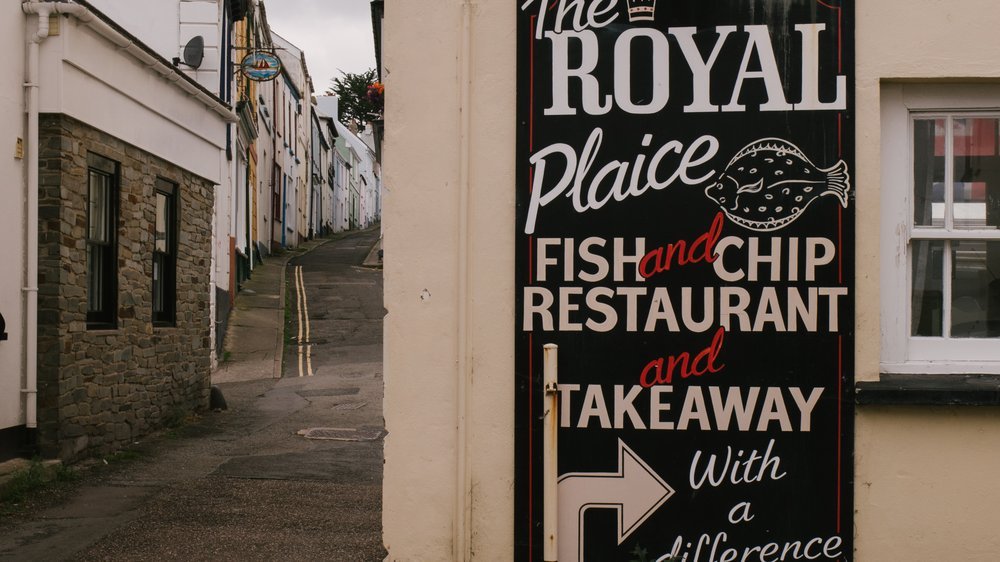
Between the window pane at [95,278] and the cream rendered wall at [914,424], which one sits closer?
the cream rendered wall at [914,424]

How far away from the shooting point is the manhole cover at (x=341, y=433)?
12.5 meters

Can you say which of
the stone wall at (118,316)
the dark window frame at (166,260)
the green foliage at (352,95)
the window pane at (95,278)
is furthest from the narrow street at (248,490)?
the green foliage at (352,95)

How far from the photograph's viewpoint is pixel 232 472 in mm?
10039

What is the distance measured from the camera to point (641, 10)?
5316mm

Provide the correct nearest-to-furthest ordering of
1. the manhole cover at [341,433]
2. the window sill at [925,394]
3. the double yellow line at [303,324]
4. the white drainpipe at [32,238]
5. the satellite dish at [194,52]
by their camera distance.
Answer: the window sill at [925,394] → the white drainpipe at [32,238] → the manhole cover at [341,433] → the satellite dish at [194,52] → the double yellow line at [303,324]

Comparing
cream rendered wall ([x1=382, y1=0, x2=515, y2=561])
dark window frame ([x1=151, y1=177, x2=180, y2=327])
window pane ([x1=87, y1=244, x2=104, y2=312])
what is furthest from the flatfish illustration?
dark window frame ([x1=151, y1=177, x2=180, y2=327])

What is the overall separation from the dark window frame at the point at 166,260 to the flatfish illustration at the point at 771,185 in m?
9.36

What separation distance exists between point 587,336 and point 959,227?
1923 millimetres

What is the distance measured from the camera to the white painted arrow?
207 inches

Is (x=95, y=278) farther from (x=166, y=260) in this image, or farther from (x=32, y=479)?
(x=32, y=479)

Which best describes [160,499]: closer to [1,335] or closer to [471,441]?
[1,335]

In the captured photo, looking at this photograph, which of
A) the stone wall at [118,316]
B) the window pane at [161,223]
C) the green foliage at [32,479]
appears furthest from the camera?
the window pane at [161,223]

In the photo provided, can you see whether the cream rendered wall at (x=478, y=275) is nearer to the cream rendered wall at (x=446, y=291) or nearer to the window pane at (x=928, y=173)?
the cream rendered wall at (x=446, y=291)

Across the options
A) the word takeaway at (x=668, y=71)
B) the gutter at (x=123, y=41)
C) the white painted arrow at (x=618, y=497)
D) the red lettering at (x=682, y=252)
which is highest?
the gutter at (x=123, y=41)
